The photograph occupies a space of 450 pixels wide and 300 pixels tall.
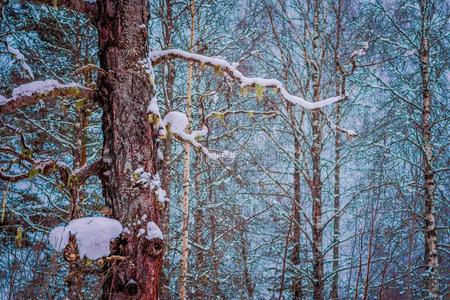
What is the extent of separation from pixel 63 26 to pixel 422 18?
283 inches

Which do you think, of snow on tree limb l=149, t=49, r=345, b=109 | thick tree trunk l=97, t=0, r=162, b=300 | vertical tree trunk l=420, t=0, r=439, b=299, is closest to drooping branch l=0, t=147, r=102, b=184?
thick tree trunk l=97, t=0, r=162, b=300

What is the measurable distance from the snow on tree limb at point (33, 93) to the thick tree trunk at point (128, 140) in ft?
0.76

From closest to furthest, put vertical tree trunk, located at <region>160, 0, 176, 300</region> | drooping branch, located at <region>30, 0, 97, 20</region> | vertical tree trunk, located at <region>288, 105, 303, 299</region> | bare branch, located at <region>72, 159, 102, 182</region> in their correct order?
drooping branch, located at <region>30, 0, 97, 20</region>, bare branch, located at <region>72, 159, 102, 182</region>, vertical tree trunk, located at <region>288, 105, 303, 299</region>, vertical tree trunk, located at <region>160, 0, 176, 300</region>

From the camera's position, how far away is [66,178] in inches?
125

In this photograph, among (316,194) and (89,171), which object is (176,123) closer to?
(89,171)

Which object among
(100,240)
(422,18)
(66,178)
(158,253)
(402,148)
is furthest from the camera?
(402,148)

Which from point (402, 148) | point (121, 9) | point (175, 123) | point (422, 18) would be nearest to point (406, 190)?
point (402, 148)

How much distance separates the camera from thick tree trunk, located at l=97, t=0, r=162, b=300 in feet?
9.44

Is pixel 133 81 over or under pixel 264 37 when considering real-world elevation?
under

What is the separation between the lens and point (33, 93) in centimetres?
301

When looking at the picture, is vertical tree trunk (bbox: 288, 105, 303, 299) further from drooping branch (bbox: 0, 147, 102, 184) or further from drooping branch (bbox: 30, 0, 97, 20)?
drooping branch (bbox: 30, 0, 97, 20)

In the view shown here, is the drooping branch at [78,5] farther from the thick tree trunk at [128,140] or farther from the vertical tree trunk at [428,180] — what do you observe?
the vertical tree trunk at [428,180]

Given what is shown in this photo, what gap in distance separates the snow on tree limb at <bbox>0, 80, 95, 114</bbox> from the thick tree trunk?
0.76 ft

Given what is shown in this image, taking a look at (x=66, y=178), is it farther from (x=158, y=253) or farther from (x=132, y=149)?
(x=158, y=253)
